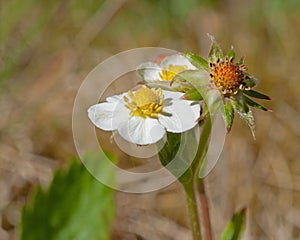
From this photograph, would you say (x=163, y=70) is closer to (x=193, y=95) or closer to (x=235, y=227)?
(x=193, y=95)

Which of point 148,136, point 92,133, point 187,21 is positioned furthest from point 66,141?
point 148,136

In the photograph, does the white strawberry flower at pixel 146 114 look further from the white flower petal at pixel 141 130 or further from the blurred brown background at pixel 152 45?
the blurred brown background at pixel 152 45

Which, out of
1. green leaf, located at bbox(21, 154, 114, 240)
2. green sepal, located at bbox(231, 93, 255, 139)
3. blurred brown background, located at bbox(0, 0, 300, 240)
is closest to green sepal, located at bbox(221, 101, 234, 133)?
green sepal, located at bbox(231, 93, 255, 139)

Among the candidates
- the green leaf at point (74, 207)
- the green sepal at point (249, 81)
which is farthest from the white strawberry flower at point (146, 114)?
the green leaf at point (74, 207)

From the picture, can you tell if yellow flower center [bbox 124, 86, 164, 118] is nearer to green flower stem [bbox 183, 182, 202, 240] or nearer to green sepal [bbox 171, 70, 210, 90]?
green sepal [bbox 171, 70, 210, 90]

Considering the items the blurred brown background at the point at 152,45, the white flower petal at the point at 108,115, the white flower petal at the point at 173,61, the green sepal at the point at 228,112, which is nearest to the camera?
the green sepal at the point at 228,112

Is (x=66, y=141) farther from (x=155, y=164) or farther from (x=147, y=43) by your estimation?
A: (x=147, y=43)
